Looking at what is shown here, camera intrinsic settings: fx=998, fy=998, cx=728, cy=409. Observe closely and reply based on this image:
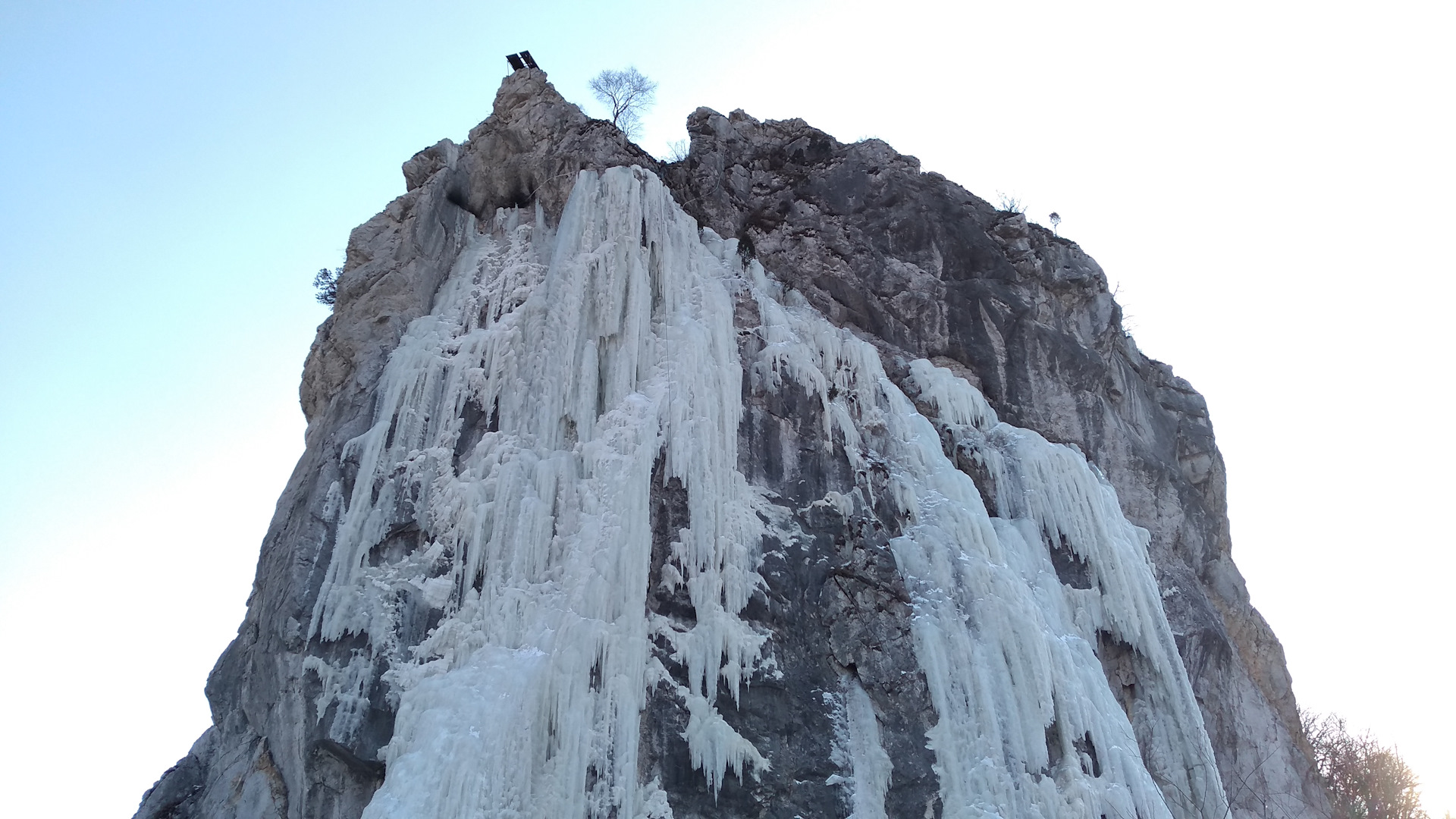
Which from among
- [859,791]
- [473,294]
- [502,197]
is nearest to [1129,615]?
[859,791]

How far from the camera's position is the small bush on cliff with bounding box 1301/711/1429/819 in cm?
2064

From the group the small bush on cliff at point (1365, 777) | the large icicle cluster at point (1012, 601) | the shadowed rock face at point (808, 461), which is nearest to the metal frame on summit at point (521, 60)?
the shadowed rock face at point (808, 461)

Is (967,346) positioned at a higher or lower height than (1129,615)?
higher

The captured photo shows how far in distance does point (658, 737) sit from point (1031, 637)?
476cm

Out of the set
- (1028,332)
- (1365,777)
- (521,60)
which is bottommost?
(1365,777)

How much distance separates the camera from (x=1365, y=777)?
21.7 metres

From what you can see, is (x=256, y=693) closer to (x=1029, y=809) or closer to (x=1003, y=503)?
(x=1029, y=809)

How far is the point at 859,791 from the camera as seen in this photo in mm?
11680

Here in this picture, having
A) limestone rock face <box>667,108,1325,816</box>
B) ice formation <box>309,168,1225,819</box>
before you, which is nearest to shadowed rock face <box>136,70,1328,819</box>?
limestone rock face <box>667,108,1325,816</box>

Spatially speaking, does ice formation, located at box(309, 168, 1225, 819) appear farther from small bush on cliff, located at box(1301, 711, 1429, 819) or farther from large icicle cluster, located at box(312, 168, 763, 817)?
small bush on cliff, located at box(1301, 711, 1429, 819)

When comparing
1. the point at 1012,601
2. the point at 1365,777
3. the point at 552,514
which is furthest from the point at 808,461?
the point at 1365,777

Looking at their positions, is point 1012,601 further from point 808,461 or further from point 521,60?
point 521,60

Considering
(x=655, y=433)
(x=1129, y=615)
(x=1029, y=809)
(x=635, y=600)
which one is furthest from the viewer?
(x=1129, y=615)

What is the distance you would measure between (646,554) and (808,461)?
2.94m
